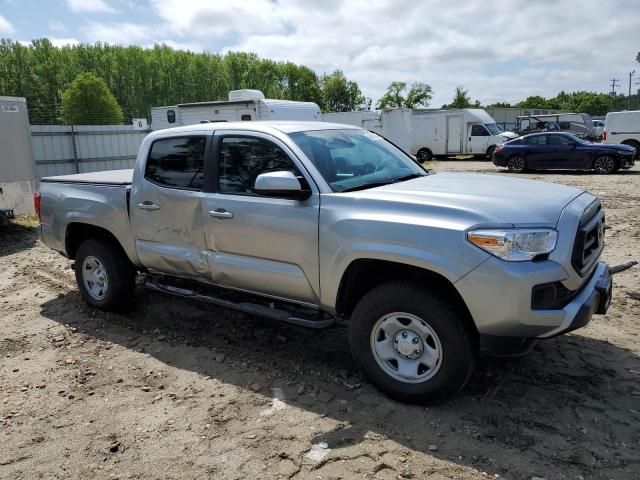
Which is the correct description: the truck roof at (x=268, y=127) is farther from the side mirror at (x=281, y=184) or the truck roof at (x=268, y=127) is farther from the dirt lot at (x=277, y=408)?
the dirt lot at (x=277, y=408)

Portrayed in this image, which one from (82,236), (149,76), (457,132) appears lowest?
(82,236)

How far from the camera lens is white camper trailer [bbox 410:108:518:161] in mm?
26328

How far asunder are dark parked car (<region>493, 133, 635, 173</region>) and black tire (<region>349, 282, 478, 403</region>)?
17.4 metres

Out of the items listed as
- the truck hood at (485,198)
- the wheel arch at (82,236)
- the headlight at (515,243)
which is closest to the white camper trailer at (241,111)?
the wheel arch at (82,236)

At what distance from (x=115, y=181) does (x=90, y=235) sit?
0.73 metres

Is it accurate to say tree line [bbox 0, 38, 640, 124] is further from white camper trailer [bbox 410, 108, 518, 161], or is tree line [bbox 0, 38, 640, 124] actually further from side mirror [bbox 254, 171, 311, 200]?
side mirror [bbox 254, 171, 311, 200]

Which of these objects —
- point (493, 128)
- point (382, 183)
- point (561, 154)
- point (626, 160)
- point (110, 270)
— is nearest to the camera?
point (382, 183)

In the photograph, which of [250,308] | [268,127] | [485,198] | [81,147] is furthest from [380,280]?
[81,147]

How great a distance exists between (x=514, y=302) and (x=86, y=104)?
181 ft

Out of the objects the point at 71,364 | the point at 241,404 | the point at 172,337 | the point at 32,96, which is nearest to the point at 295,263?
the point at 241,404

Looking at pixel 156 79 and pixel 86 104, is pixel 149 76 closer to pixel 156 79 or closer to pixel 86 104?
pixel 156 79

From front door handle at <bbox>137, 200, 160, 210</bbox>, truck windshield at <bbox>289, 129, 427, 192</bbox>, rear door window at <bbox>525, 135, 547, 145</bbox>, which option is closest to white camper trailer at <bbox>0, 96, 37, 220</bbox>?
front door handle at <bbox>137, 200, 160, 210</bbox>

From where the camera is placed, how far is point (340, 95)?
93375mm

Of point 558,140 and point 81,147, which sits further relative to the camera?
point 558,140
